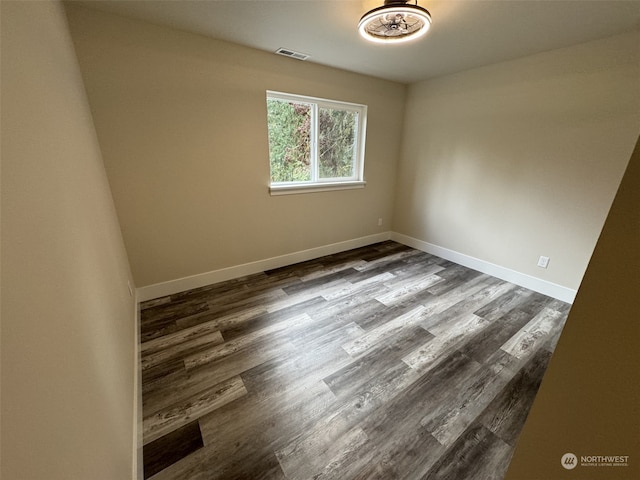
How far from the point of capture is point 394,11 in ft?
4.91

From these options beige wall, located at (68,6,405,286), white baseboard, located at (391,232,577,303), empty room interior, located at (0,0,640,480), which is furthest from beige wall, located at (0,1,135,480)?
white baseboard, located at (391,232,577,303)

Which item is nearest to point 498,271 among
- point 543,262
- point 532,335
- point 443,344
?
point 543,262

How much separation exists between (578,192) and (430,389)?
2.31m

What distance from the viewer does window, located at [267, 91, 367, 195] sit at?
2857 mm

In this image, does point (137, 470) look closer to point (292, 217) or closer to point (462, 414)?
point (462, 414)

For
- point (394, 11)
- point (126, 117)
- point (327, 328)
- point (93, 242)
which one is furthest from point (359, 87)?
point (93, 242)

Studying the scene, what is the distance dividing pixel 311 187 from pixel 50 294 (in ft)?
8.90

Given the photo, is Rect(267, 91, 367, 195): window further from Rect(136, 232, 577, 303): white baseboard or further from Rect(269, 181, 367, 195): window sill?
Rect(136, 232, 577, 303): white baseboard

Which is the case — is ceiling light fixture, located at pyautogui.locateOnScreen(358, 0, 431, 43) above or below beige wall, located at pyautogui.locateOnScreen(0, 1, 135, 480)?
above

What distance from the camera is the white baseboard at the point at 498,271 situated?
2.61m

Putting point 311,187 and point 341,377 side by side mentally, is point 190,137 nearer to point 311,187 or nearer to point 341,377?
point 311,187

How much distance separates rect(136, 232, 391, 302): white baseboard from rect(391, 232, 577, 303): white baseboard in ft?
2.35

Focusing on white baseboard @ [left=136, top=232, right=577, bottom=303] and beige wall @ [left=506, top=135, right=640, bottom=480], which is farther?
white baseboard @ [left=136, top=232, right=577, bottom=303]

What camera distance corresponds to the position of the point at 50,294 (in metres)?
0.64
